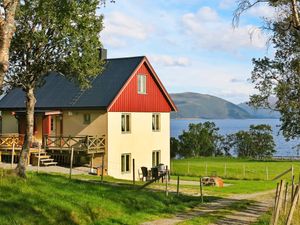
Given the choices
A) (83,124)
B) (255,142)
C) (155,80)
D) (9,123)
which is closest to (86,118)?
(83,124)

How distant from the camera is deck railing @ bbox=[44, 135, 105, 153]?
33.6 m

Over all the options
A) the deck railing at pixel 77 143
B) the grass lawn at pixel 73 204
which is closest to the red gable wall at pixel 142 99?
the deck railing at pixel 77 143

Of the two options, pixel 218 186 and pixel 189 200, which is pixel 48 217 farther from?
pixel 218 186

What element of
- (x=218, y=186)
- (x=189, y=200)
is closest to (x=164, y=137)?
(x=218, y=186)

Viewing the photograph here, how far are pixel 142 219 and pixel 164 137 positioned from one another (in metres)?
25.1

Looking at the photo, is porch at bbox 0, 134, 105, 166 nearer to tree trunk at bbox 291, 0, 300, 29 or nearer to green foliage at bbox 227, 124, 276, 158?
tree trunk at bbox 291, 0, 300, 29

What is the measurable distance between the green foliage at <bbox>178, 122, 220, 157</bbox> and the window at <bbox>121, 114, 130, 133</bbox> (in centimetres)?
5171

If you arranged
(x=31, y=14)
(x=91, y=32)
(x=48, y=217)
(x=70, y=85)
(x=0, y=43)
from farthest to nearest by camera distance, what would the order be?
1. (x=70, y=85)
2. (x=91, y=32)
3. (x=31, y=14)
4. (x=48, y=217)
5. (x=0, y=43)

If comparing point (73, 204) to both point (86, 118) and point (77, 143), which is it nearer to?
point (77, 143)

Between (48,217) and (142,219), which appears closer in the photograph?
(48,217)

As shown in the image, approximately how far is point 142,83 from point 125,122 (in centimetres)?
367

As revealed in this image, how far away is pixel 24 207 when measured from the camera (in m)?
13.7

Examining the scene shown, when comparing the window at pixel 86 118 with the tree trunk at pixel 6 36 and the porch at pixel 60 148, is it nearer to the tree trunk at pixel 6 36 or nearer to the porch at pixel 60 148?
the porch at pixel 60 148

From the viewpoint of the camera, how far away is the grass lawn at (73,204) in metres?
13.5
